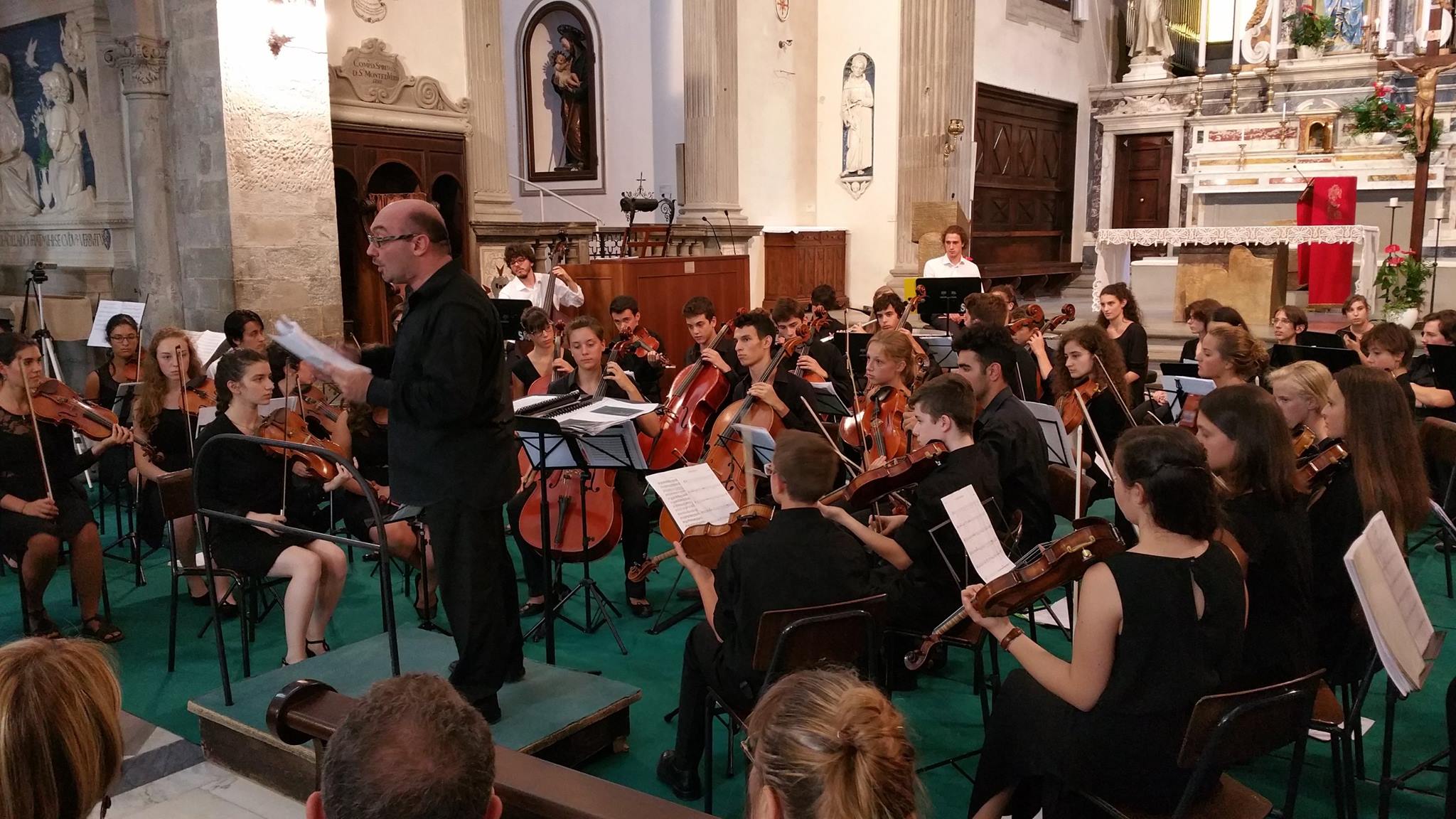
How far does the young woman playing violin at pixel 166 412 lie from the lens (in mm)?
5395

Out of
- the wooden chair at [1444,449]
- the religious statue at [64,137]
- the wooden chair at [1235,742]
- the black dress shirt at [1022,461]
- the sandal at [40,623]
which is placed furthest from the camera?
the religious statue at [64,137]

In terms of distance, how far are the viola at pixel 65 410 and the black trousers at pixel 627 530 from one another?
6.24ft

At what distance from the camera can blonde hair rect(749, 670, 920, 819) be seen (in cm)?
144

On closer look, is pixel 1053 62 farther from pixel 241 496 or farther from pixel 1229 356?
pixel 241 496

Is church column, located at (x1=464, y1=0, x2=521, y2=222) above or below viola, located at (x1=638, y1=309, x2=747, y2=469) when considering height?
above

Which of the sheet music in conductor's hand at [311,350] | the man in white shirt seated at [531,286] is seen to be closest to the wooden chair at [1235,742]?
the sheet music in conductor's hand at [311,350]

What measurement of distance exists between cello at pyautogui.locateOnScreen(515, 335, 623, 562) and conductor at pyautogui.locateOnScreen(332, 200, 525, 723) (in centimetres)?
139

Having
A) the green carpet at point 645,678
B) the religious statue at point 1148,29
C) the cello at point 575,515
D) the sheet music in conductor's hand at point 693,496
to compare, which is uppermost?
the religious statue at point 1148,29

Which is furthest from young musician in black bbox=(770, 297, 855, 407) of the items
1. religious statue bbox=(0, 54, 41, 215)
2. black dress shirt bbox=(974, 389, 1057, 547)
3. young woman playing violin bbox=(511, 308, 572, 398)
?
religious statue bbox=(0, 54, 41, 215)

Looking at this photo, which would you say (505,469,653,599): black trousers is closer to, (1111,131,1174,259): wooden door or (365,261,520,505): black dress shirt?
(365,261,520,505): black dress shirt

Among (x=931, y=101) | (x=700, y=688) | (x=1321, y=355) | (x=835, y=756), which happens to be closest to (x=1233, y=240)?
(x=931, y=101)

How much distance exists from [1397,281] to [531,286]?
7918mm

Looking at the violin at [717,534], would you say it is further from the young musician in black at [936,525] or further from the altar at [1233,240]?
the altar at [1233,240]

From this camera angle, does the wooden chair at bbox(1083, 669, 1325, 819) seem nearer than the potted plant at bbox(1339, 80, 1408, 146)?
Yes
